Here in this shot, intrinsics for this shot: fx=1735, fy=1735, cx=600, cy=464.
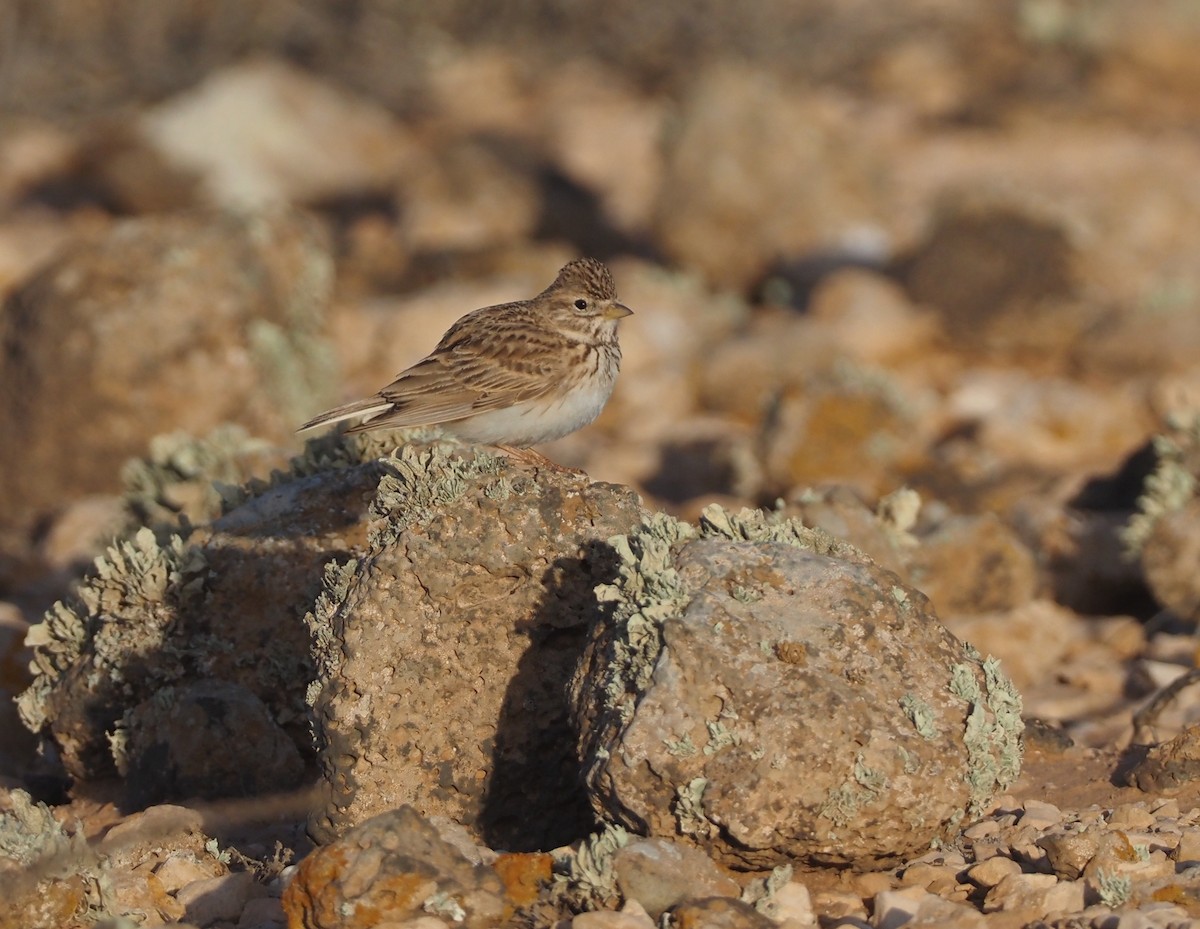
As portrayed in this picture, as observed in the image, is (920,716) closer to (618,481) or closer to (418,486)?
(418,486)

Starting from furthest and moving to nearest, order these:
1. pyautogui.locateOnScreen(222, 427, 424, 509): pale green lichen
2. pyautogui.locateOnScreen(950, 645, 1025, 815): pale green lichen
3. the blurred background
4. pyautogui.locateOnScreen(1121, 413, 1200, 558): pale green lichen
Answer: the blurred background
pyautogui.locateOnScreen(1121, 413, 1200, 558): pale green lichen
pyautogui.locateOnScreen(222, 427, 424, 509): pale green lichen
pyautogui.locateOnScreen(950, 645, 1025, 815): pale green lichen

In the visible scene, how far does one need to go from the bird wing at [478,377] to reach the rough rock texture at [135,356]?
454 centimetres

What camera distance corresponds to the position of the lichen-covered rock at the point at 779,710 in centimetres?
490

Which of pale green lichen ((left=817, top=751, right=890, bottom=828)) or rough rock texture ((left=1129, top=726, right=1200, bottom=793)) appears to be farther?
rough rock texture ((left=1129, top=726, right=1200, bottom=793))

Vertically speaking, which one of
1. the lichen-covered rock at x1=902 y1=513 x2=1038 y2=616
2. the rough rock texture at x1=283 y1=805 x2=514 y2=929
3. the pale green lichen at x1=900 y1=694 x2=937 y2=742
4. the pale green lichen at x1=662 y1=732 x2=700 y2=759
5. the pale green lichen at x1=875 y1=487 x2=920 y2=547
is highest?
the pale green lichen at x1=662 y1=732 x2=700 y2=759

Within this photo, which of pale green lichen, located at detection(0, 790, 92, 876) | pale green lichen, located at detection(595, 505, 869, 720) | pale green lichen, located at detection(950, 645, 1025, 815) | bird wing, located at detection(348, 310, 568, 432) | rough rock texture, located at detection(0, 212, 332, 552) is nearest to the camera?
pale green lichen, located at detection(595, 505, 869, 720)

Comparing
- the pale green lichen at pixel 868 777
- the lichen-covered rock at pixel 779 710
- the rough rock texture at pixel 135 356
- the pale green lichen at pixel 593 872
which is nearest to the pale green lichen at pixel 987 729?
the lichen-covered rock at pixel 779 710

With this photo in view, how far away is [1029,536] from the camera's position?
32.9 ft

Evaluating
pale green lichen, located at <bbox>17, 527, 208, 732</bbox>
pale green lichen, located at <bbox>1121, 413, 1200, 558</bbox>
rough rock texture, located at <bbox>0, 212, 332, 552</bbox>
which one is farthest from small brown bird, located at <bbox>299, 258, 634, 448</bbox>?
rough rock texture, located at <bbox>0, 212, 332, 552</bbox>

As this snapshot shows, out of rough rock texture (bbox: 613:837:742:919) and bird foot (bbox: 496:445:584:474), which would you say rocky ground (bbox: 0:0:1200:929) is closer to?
rough rock texture (bbox: 613:837:742:919)

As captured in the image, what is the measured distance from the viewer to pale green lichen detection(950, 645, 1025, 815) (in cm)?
518

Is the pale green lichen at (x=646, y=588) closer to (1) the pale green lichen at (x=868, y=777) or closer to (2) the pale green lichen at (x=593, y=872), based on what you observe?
(2) the pale green lichen at (x=593, y=872)

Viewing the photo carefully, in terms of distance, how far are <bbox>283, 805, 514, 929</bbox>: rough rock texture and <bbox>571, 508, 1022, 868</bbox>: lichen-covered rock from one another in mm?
464

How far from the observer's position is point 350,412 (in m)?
7.46
